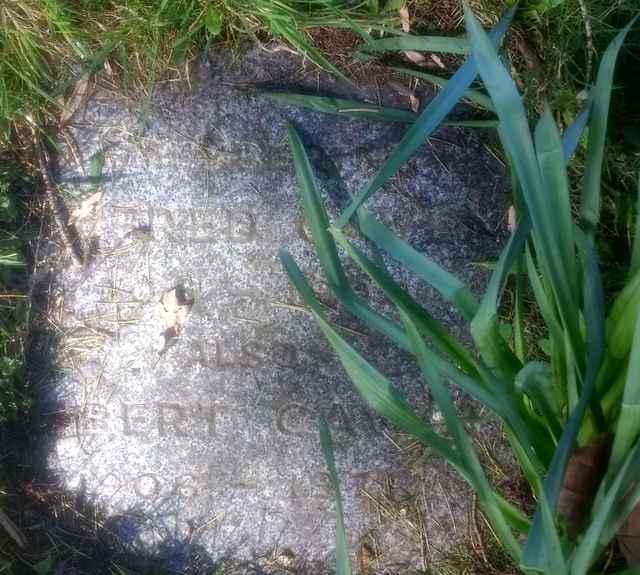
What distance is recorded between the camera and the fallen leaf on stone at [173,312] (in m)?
1.72

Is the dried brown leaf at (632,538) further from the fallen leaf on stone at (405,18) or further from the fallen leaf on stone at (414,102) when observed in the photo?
the fallen leaf on stone at (405,18)

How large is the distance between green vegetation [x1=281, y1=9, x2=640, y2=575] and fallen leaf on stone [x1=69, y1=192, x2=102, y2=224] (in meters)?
0.62

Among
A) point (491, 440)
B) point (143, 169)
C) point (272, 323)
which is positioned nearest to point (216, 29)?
point (143, 169)

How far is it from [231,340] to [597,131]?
1014mm

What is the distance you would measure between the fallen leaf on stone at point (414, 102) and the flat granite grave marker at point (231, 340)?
0.24 ft

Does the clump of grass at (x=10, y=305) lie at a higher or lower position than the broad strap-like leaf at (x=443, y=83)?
lower

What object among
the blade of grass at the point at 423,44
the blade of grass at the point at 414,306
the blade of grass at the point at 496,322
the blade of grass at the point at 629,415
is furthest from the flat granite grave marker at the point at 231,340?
the blade of grass at the point at 629,415

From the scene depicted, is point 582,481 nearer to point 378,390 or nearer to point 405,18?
point 378,390

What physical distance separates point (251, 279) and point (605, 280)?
979 millimetres

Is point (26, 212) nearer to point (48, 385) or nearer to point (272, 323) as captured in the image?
point (48, 385)

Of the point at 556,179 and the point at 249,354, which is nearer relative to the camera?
the point at 556,179

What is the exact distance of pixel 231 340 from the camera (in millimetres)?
1720

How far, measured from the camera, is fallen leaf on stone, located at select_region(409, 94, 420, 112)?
1.77 metres

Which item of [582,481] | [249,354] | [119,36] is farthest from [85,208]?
[582,481]
